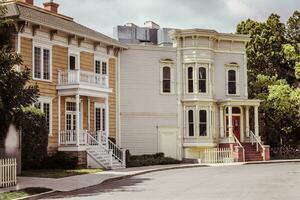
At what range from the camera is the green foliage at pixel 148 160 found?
34.9 metres

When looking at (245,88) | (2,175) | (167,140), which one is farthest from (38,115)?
(245,88)

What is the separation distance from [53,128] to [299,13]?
29.3 meters

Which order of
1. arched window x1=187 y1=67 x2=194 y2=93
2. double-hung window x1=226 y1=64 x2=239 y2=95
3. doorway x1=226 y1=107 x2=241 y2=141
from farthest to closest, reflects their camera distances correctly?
doorway x1=226 y1=107 x2=241 y2=141, double-hung window x1=226 y1=64 x2=239 y2=95, arched window x1=187 y1=67 x2=194 y2=93

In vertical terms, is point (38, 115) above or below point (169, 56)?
below

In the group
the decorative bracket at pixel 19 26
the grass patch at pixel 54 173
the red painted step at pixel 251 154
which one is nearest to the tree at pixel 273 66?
the red painted step at pixel 251 154

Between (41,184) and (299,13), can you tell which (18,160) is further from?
(299,13)

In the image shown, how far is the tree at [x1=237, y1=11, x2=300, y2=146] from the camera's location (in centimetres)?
4803

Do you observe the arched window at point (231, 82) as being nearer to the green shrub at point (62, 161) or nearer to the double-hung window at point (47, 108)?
the double-hung window at point (47, 108)

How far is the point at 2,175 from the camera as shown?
2066 centimetres

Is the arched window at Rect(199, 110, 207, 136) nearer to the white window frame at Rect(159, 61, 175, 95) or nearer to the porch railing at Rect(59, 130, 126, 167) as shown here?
the white window frame at Rect(159, 61, 175, 95)

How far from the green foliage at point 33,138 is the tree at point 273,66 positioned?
23.6 m

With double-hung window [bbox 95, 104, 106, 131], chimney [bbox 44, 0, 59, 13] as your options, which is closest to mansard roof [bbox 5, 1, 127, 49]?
chimney [bbox 44, 0, 59, 13]

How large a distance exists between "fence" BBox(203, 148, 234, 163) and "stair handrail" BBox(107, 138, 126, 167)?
286 inches

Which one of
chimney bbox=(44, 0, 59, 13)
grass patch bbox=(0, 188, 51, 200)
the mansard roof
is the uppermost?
chimney bbox=(44, 0, 59, 13)
